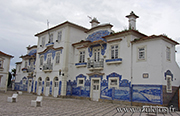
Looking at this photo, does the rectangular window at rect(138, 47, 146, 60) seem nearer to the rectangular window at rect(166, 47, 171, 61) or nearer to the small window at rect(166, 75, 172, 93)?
the rectangular window at rect(166, 47, 171, 61)

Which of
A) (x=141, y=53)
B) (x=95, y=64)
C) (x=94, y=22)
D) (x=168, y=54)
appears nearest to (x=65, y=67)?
(x=95, y=64)

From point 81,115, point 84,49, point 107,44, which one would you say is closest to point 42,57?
point 84,49

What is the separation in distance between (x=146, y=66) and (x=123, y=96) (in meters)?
3.25

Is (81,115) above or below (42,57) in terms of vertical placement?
below

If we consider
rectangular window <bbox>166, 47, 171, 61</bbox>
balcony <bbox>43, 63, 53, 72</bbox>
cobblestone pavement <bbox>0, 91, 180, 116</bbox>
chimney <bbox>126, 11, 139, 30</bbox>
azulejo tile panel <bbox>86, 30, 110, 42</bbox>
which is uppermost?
chimney <bbox>126, 11, 139, 30</bbox>

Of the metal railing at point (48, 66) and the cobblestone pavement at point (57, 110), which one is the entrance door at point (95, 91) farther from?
the metal railing at point (48, 66)

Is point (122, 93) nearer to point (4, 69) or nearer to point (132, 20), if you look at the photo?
point (132, 20)

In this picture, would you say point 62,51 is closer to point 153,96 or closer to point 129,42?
point 129,42

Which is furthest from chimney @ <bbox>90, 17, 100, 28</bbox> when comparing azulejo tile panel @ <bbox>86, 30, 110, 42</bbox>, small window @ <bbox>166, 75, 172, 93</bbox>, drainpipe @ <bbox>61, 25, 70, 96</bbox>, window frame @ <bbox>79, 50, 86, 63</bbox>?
small window @ <bbox>166, 75, 172, 93</bbox>

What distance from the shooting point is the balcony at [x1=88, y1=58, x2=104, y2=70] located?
18.0 metres

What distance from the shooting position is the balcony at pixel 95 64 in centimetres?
1795

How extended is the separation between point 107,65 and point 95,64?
1.43m

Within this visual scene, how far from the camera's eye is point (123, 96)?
15.7 meters

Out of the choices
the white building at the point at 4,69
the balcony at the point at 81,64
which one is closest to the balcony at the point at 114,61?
the balcony at the point at 81,64
